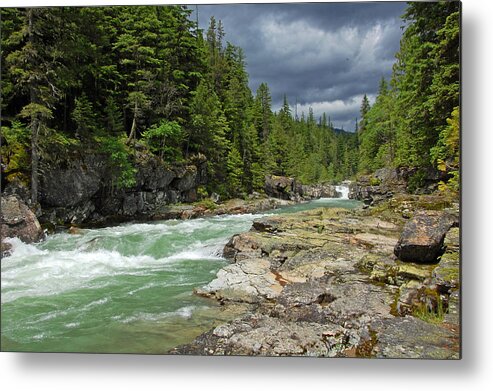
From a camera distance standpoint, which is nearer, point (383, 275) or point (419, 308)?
point (419, 308)

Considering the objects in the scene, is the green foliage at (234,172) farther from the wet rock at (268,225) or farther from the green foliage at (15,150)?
the green foliage at (15,150)

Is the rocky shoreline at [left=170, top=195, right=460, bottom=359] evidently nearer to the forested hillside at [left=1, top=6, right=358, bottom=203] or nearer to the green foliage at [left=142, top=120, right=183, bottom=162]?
the forested hillside at [left=1, top=6, right=358, bottom=203]

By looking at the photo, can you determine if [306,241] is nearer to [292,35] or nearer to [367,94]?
[367,94]

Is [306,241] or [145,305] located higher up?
[306,241]

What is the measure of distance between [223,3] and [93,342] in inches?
158

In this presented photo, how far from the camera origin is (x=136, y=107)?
10.0m

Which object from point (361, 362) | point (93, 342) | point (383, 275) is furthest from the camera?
point (383, 275)

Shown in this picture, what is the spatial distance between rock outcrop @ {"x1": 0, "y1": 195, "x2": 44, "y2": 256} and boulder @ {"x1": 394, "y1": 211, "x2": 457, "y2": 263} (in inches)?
200

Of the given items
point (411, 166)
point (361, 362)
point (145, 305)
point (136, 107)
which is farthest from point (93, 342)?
point (136, 107)

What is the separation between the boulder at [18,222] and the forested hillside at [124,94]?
448mm

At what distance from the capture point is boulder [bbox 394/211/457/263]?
13.7 feet

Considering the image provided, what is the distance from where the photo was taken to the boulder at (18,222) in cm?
496

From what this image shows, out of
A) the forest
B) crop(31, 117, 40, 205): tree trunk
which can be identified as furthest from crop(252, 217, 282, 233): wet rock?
crop(31, 117, 40, 205): tree trunk

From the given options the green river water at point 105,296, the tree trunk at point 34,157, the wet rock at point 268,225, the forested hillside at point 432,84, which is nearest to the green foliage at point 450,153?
the forested hillside at point 432,84
